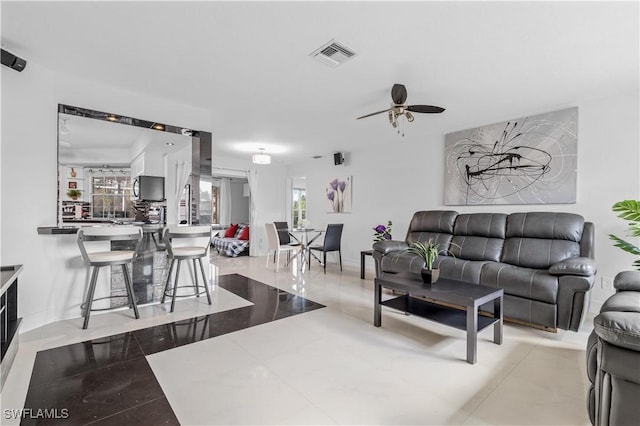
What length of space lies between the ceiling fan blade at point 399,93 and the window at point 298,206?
17.2ft

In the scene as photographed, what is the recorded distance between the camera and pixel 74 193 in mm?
2953

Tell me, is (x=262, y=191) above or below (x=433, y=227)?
above

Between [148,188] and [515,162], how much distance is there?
468 centimetres

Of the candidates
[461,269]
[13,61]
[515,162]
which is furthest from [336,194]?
[13,61]

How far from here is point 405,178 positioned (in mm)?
5184

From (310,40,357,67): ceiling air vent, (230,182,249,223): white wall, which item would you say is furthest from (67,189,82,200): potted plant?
(230,182,249,223): white wall

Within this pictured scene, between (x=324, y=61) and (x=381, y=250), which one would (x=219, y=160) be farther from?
(x=324, y=61)

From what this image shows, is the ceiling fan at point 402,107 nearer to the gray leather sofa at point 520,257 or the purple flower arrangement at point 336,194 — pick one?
the gray leather sofa at point 520,257

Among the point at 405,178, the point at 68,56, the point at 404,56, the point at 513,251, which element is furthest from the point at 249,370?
the point at 405,178

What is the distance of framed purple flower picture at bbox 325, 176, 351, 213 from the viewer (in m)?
6.24

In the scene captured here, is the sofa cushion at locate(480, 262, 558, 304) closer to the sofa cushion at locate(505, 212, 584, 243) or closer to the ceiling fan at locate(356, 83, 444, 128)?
the sofa cushion at locate(505, 212, 584, 243)

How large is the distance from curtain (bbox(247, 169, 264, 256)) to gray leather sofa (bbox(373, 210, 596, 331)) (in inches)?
152

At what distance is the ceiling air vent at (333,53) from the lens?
87.8 inches

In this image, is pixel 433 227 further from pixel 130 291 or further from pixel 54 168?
pixel 54 168
